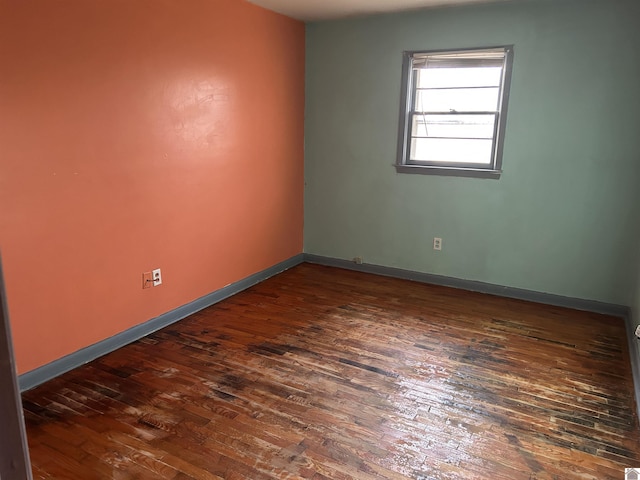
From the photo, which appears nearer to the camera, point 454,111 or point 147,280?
point 147,280

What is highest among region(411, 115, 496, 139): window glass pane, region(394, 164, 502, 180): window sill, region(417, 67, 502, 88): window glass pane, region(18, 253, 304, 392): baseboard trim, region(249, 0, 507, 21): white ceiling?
region(249, 0, 507, 21): white ceiling

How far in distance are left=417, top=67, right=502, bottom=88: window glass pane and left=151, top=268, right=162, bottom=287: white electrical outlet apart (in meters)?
2.73

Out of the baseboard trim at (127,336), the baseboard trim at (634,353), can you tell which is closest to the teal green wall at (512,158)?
the baseboard trim at (634,353)

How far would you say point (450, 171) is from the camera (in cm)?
420

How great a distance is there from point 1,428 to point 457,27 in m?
4.18

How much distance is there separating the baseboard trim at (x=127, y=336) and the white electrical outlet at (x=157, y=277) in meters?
0.25

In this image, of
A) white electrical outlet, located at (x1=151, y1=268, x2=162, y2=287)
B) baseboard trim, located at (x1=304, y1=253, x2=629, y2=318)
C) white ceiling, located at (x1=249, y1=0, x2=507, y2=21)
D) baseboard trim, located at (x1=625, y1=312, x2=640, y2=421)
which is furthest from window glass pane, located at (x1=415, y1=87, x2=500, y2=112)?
white electrical outlet, located at (x1=151, y1=268, x2=162, y2=287)

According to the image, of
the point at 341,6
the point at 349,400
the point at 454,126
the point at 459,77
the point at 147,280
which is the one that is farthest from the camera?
the point at 454,126

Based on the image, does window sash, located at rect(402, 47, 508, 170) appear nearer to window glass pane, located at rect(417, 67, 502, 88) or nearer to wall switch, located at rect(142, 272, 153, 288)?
window glass pane, located at rect(417, 67, 502, 88)

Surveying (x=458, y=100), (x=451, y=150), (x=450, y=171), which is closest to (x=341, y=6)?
(x=458, y=100)

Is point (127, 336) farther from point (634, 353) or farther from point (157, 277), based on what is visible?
point (634, 353)

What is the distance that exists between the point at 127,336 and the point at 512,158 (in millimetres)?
3255

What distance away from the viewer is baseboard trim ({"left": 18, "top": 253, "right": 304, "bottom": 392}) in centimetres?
266

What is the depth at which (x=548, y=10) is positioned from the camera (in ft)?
11.8
